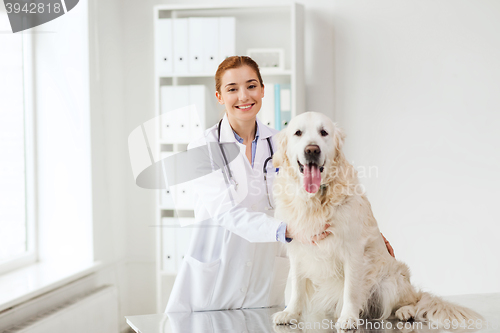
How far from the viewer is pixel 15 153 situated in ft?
9.88

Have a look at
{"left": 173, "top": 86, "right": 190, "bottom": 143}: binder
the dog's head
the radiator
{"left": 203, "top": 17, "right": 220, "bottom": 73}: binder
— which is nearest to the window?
the radiator

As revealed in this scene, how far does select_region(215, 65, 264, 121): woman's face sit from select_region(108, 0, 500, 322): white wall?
5.98ft

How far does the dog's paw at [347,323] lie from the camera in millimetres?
1320

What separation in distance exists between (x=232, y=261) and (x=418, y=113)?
→ 2.27m

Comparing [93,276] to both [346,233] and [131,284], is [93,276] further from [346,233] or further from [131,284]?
[346,233]

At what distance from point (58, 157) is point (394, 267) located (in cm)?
261

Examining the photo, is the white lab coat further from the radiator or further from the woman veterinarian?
the radiator

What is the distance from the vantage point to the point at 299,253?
1474 millimetres

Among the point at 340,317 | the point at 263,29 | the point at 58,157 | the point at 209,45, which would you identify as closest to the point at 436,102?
the point at 263,29

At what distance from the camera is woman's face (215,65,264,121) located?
1.77 m

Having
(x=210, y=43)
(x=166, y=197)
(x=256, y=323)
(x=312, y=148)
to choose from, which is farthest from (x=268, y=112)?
(x=256, y=323)

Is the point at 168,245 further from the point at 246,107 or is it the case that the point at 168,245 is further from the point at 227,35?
the point at 246,107

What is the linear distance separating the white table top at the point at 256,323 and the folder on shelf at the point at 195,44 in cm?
205

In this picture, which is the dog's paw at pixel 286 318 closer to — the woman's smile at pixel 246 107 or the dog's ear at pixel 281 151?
the dog's ear at pixel 281 151
